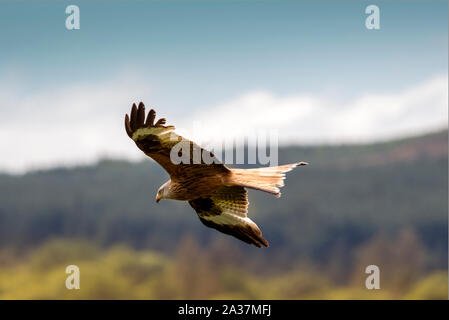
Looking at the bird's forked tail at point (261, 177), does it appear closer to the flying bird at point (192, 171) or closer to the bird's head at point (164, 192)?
the flying bird at point (192, 171)

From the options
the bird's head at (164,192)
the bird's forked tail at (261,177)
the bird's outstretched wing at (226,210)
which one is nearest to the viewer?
the bird's forked tail at (261,177)

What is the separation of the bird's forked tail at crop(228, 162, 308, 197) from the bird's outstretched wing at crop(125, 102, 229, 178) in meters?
0.11

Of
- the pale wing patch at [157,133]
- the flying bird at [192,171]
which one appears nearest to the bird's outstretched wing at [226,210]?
the flying bird at [192,171]

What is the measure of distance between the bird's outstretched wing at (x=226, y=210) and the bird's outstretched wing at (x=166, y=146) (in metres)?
0.78

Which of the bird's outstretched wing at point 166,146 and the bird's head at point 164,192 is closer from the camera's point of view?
the bird's outstretched wing at point 166,146

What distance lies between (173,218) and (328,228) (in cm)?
651

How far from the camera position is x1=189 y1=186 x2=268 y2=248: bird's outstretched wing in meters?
5.68

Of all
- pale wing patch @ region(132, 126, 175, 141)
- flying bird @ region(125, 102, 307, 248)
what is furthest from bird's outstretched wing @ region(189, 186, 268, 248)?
pale wing patch @ region(132, 126, 175, 141)

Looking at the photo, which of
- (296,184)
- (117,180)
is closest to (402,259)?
(296,184)

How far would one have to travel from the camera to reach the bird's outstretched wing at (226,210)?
18.6ft

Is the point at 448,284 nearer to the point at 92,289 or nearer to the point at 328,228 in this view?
the point at 328,228

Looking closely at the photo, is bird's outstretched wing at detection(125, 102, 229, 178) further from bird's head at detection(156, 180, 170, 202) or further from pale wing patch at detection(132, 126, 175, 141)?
bird's head at detection(156, 180, 170, 202)

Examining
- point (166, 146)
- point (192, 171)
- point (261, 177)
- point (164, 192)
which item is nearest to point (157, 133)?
point (166, 146)

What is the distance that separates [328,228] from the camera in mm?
25719
